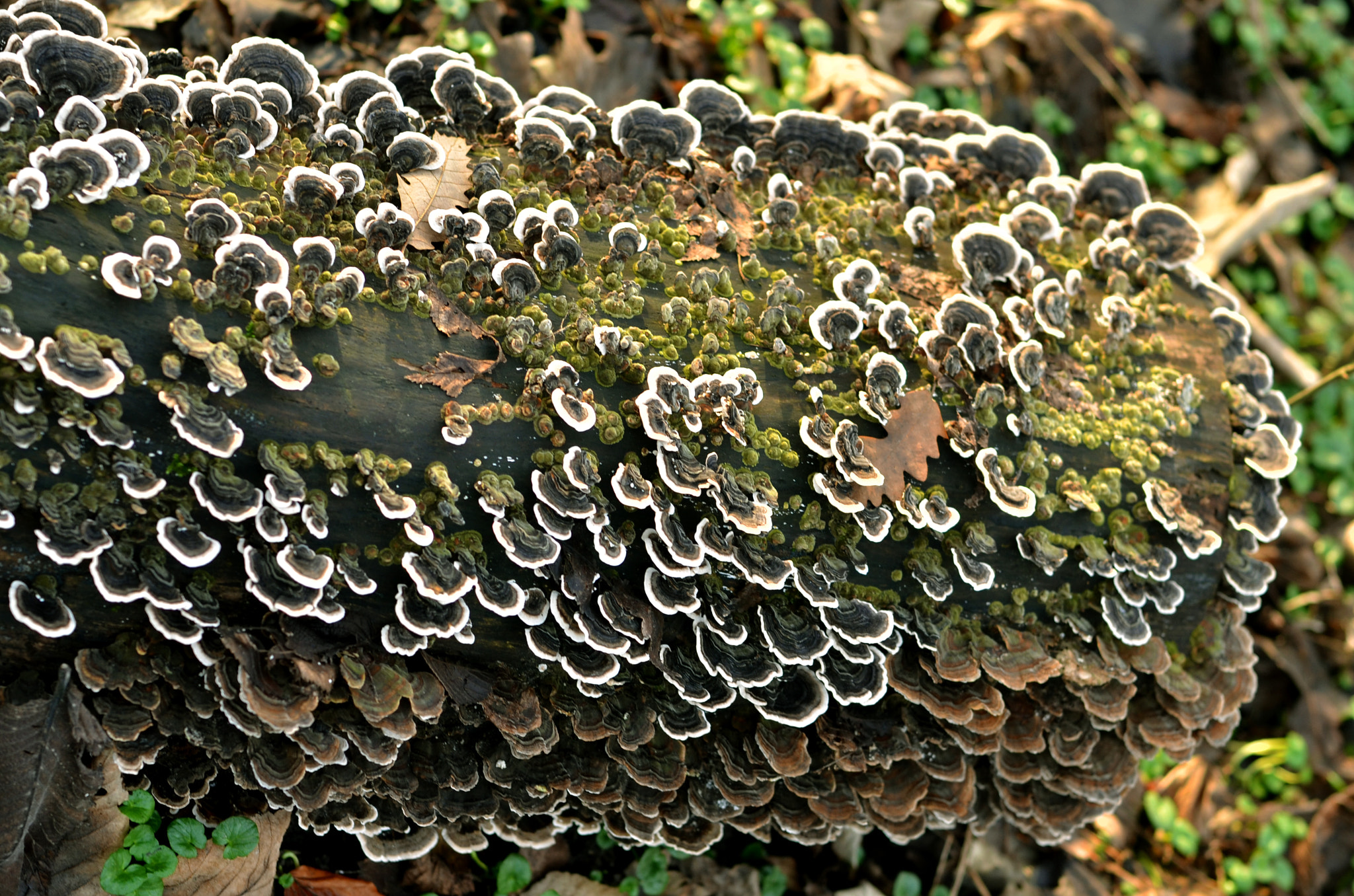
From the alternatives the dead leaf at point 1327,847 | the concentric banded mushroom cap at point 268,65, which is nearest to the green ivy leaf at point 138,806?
the concentric banded mushroom cap at point 268,65

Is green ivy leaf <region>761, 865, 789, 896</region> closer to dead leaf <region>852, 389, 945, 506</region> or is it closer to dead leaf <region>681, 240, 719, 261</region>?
dead leaf <region>852, 389, 945, 506</region>

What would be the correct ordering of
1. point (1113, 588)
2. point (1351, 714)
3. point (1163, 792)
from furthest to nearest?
1. point (1351, 714)
2. point (1163, 792)
3. point (1113, 588)

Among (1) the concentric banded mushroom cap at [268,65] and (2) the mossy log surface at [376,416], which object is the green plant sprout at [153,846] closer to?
(2) the mossy log surface at [376,416]

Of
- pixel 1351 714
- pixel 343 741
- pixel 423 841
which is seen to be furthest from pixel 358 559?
pixel 1351 714

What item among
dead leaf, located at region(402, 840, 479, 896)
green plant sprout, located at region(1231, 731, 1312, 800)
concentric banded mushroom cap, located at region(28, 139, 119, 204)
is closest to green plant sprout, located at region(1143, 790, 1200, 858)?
green plant sprout, located at region(1231, 731, 1312, 800)

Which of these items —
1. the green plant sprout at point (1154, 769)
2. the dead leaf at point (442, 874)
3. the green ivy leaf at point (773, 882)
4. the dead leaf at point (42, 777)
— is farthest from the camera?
the green plant sprout at point (1154, 769)

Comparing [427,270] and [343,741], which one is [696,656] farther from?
[427,270]
